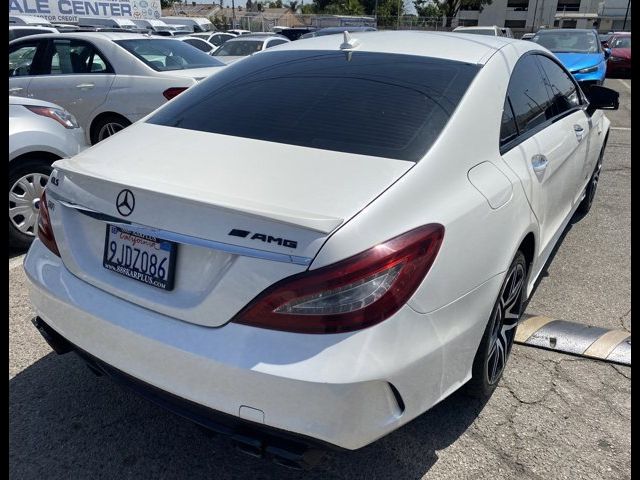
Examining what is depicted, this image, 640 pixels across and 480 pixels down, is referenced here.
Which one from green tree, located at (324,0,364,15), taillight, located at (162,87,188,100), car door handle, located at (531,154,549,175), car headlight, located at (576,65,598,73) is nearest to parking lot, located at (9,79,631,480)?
car door handle, located at (531,154,549,175)

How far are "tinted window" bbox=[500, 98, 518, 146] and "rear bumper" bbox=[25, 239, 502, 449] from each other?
2.80 feet

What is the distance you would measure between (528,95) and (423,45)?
2.25ft

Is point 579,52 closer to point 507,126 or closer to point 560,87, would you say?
point 560,87

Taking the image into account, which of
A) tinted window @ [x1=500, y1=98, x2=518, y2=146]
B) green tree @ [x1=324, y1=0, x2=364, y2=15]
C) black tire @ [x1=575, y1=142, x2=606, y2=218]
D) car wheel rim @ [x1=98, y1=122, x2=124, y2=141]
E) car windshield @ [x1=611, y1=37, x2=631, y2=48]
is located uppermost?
green tree @ [x1=324, y1=0, x2=364, y2=15]

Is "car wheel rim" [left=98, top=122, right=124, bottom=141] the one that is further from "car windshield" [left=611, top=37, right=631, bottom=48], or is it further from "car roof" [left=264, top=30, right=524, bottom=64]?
"car windshield" [left=611, top=37, right=631, bottom=48]

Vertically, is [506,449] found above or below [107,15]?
below

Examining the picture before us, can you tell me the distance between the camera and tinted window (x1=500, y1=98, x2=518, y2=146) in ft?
8.18

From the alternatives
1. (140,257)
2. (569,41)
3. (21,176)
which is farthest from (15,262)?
(569,41)

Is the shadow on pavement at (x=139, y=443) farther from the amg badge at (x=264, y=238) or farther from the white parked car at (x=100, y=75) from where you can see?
the white parked car at (x=100, y=75)

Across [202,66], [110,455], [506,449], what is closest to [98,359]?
[110,455]

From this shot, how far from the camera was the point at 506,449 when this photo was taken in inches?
91.4
